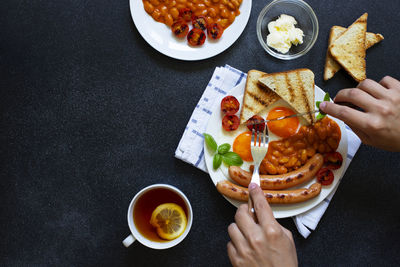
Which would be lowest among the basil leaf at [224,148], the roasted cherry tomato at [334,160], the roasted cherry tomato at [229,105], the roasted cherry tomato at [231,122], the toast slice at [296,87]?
the basil leaf at [224,148]

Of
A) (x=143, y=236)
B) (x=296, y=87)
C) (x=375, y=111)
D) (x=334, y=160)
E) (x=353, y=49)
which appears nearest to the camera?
(x=375, y=111)

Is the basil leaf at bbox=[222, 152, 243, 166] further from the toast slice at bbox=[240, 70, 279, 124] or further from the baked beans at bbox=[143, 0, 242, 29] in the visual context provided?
the baked beans at bbox=[143, 0, 242, 29]

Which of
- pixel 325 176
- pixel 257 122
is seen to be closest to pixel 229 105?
pixel 257 122

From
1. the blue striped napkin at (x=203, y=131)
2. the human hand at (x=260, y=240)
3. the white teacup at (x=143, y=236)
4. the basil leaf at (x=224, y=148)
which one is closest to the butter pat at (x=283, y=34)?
the blue striped napkin at (x=203, y=131)

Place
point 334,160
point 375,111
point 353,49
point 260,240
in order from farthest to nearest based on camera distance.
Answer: point 353,49 → point 334,160 → point 375,111 → point 260,240

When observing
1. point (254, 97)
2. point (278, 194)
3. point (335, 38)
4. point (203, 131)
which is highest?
point (335, 38)

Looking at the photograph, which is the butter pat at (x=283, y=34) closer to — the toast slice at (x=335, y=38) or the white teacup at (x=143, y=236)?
the toast slice at (x=335, y=38)

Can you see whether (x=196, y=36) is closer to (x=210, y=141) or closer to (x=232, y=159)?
(x=210, y=141)
